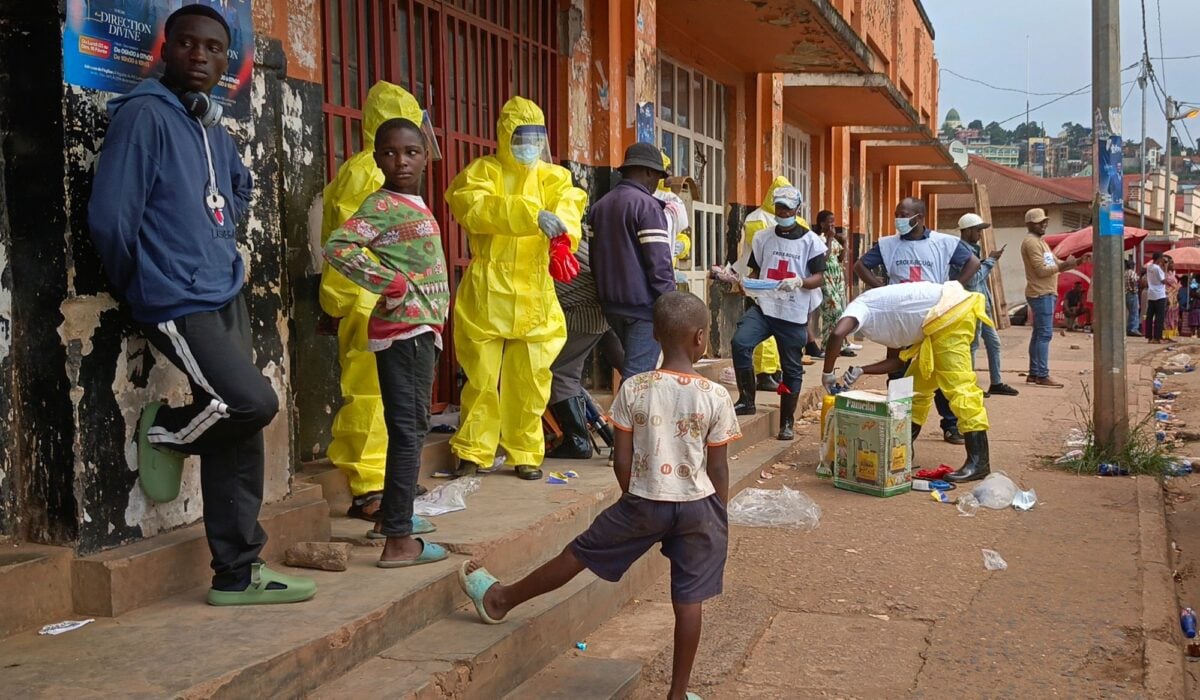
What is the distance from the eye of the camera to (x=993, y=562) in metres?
5.00

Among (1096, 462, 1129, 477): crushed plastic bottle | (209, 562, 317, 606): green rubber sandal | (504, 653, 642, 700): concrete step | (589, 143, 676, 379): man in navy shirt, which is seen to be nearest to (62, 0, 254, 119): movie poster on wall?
(209, 562, 317, 606): green rubber sandal

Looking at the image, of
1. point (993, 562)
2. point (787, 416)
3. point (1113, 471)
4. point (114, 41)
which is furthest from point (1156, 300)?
point (114, 41)

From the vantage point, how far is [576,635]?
4.03 m

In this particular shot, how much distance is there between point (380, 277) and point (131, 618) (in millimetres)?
1306

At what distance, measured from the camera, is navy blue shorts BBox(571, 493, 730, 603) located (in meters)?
3.31

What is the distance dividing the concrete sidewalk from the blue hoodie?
198cm

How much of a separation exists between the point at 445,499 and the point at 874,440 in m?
2.84

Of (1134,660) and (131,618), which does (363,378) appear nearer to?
(131,618)

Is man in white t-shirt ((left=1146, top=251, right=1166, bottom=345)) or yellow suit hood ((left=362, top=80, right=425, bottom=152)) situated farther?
man in white t-shirt ((left=1146, top=251, right=1166, bottom=345))

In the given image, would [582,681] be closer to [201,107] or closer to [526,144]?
[201,107]

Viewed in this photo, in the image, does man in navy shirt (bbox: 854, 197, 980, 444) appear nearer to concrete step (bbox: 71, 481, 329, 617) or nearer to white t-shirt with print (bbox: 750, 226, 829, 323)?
white t-shirt with print (bbox: 750, 226, 829, 323)

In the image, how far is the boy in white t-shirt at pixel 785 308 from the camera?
7539 mm

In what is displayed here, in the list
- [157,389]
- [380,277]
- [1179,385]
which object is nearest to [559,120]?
[380,277]

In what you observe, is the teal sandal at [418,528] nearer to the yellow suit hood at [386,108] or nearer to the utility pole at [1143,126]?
the yellow suit hood at [386,108]
